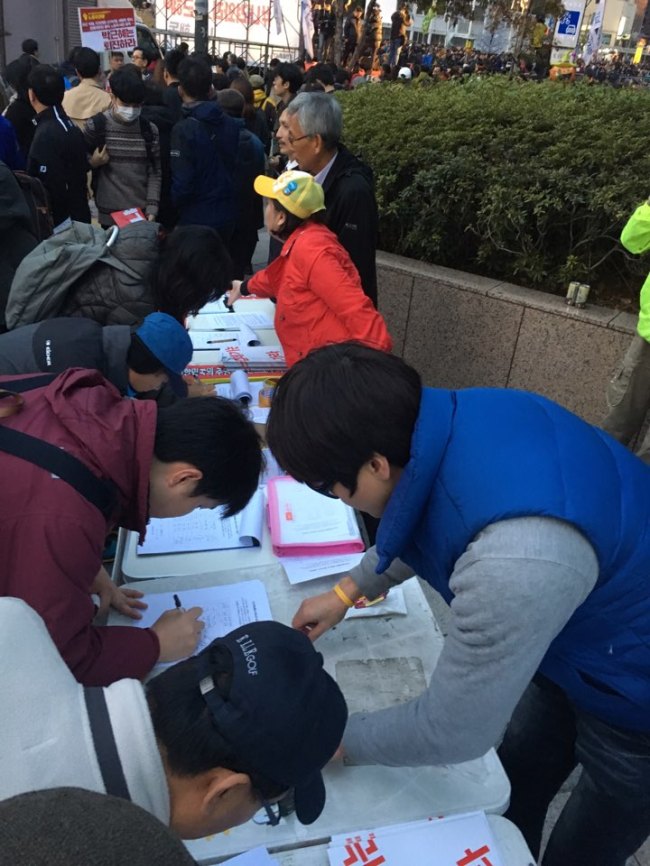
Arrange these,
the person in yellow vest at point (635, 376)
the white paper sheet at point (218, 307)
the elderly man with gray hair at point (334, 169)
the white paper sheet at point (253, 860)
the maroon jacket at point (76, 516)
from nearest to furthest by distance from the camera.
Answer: the white paper sheet at point (253, 860)
the maroon jacket at point (76, 516)
the elderly man with gray hair at point (334, 169)
the person in yellow vest at point (635, 376)
the white paper sheet at point (218, 307)

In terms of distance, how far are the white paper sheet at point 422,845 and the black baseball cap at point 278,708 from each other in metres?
0.23

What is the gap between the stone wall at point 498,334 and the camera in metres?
3.47

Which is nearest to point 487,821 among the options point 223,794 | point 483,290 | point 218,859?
point 218,859

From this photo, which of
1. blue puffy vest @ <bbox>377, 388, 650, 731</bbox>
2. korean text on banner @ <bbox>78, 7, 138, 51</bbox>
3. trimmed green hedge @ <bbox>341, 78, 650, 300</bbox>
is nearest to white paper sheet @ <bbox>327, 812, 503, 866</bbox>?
blue puffy vest @ <bbox>377, 388, 650, 731</bbox>

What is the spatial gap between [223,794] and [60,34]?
16772 millimetres

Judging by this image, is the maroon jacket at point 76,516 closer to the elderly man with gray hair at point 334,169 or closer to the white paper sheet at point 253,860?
the white paper sheet at point 253,860

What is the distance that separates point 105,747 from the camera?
2.40 feet

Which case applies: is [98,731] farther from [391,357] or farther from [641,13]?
[641,13]

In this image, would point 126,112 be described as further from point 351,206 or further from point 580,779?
point 580,779

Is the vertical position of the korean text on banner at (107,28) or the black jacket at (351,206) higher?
the korean text on banner at (107,28)

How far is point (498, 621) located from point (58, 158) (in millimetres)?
4322

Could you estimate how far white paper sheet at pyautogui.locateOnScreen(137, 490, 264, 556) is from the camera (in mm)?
1793

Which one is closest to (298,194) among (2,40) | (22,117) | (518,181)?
(518,181)

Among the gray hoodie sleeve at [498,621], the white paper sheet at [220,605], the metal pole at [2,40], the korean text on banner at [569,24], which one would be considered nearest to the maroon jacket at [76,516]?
the white paper sheet at [220,605]
